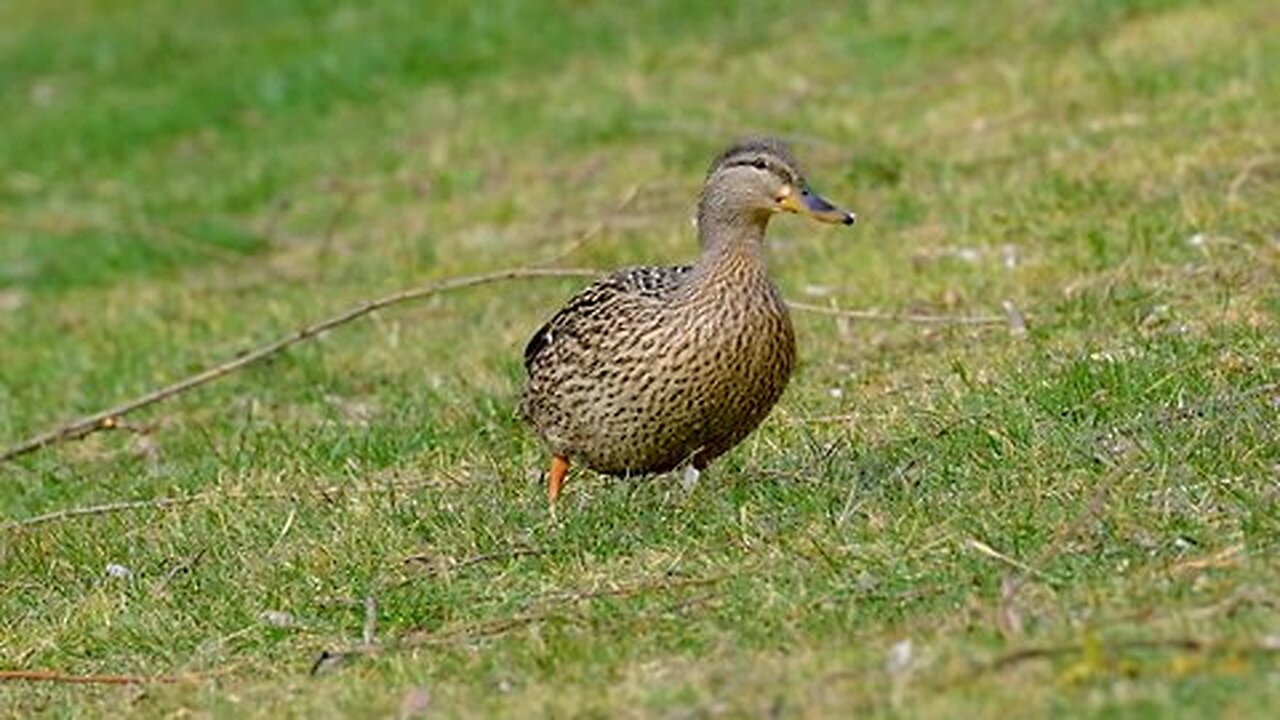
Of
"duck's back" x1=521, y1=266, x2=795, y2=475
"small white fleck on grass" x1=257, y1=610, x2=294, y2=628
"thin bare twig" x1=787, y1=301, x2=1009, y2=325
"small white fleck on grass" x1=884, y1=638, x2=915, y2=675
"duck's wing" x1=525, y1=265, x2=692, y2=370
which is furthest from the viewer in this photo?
"thin bare twig" x1=787, y1=301, x2=1009, y2=325

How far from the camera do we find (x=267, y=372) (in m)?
10.1

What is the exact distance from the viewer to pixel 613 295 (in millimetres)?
7113

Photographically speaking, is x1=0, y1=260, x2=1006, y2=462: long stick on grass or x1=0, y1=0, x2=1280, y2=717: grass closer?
x1=0, y1=0, x2=1280, y2=717: grass

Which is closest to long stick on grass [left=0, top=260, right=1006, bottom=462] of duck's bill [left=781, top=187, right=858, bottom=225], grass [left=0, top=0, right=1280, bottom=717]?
grass [left=0, top=0, right=1280, bottom=717]

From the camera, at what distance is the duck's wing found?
701 cm

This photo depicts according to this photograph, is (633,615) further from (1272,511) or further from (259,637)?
(1272,511)

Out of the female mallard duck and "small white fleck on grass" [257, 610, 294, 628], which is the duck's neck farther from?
"small white fleck on grass" [257, 610, 294, 628]

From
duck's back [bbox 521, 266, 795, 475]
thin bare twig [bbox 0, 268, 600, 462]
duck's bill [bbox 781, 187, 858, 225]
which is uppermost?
duck's bill [bbox 781, 187, 858, 225]

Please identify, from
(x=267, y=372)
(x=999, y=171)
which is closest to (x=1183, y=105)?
(x=999, y=171)

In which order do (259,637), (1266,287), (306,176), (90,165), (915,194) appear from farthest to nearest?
(90,165), (306,176), (915,194), (1266,287), (259,637)

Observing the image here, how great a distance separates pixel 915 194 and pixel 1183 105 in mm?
1336

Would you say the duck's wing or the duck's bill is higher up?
the duck's bill

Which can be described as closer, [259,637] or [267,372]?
[259,637]

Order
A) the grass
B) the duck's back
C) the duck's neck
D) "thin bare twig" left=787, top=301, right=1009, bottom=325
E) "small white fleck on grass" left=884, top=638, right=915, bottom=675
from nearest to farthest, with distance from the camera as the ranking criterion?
1. "small white fleck on grass" left=884, top=638, right=915, bottom=675
2. the grass
3. the duck's back
4. the duck's neck
5. "thin bare twig" left=787, top=301, right=1009, bottom=325
